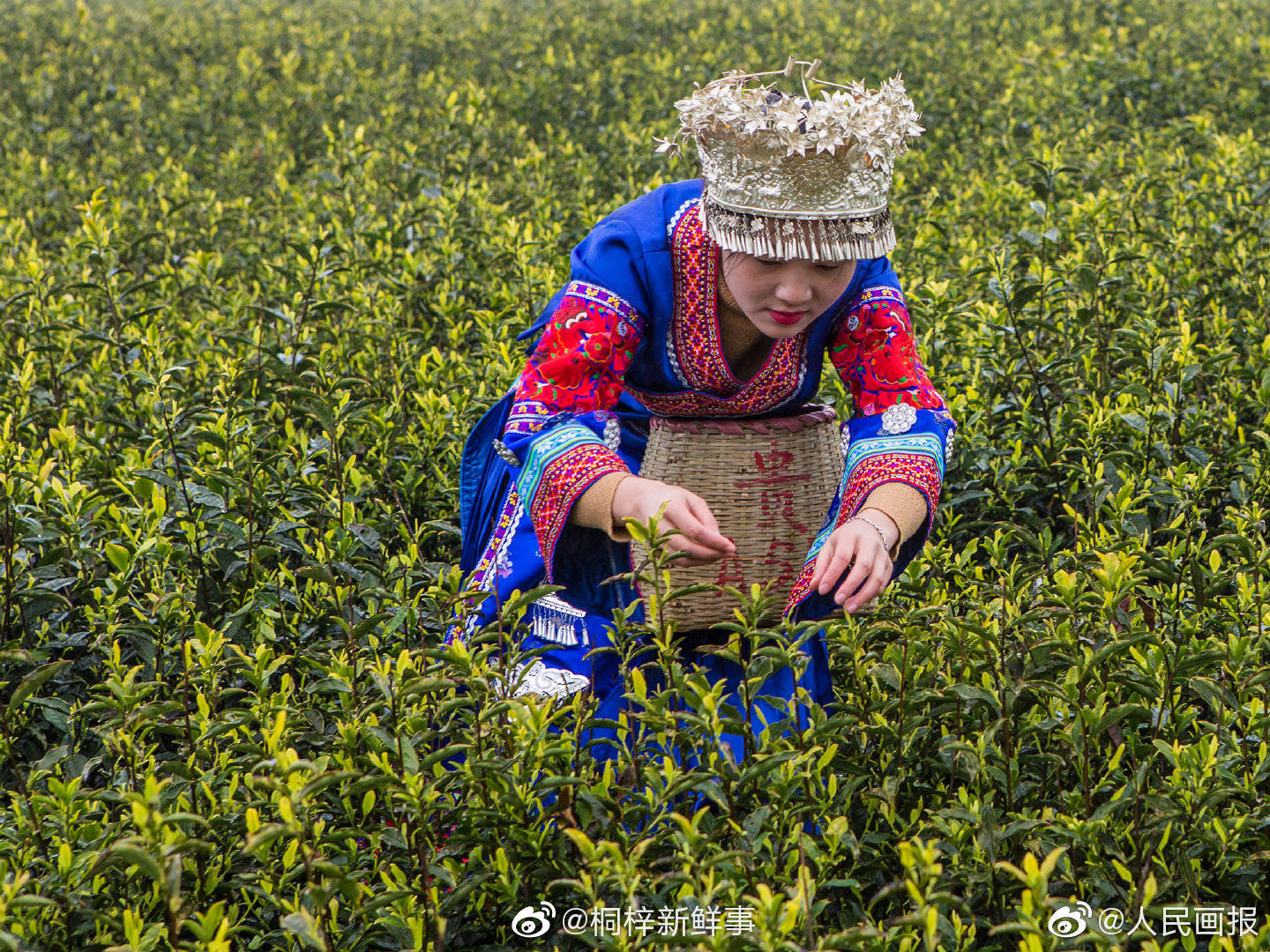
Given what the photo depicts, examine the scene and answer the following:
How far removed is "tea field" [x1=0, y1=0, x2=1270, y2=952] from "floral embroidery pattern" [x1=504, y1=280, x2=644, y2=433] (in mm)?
433

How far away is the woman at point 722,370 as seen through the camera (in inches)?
96.8

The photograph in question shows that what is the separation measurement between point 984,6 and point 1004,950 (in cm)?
904

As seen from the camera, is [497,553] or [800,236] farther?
[497,553]

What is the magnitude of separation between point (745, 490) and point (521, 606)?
0.57 meters

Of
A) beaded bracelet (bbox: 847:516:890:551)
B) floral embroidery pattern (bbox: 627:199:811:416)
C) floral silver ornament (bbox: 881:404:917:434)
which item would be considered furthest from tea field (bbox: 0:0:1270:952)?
floral embroidery pattern (bbox: 627:199:811:416)

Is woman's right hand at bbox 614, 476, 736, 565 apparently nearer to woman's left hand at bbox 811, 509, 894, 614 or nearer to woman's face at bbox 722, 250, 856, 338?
woman's left hand at bbox 811, 509, 894, 614

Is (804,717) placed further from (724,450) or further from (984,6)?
(984,6)

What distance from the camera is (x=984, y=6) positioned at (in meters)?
9.85

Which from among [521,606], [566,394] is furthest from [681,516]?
[566,394]

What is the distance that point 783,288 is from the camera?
2.54m

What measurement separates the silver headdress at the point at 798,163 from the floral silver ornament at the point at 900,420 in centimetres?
37

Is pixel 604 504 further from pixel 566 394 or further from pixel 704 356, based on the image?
pixel 704 356

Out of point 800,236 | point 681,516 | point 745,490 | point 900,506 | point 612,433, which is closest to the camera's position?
point 681,516


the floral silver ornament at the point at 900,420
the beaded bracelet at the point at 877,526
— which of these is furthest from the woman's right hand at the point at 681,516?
the floral silver ornament at the point at 900,420
